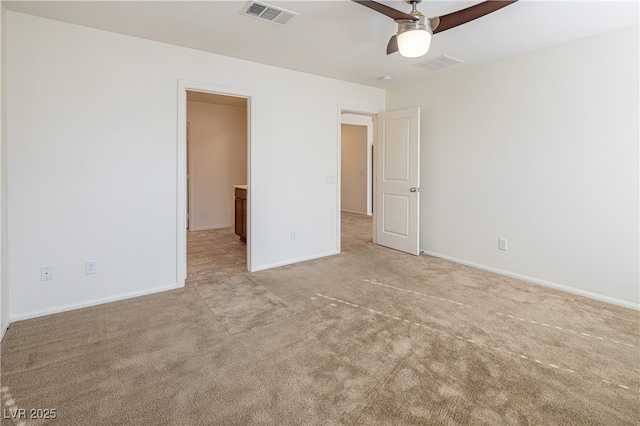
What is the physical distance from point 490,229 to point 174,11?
389 centimetres

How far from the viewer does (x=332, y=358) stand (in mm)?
2117

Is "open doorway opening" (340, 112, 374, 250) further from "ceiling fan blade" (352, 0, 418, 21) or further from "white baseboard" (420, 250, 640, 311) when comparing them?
"ceiling fan blade" (352, 0, 418, 21)

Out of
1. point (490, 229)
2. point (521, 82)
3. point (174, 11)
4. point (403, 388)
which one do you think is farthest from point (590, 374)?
point (174, 11)

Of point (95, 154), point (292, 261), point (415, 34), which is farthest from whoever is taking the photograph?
point (292, 261)

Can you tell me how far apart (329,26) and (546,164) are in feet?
8.48

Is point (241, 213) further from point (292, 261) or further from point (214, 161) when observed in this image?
point (214, 161)

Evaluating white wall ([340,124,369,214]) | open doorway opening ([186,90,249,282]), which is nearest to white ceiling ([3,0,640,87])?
open doorway opening ([186,90,249,282])

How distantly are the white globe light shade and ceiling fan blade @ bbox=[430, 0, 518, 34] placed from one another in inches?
7.5

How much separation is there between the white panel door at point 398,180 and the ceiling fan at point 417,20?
2.18m

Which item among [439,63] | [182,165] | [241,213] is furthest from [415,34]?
[241,213]

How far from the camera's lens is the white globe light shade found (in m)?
2.22

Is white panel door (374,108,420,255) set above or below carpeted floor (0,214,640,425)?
above

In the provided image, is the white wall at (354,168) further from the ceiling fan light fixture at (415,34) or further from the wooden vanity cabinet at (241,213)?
the ceiling fan light fixture at (415,34)

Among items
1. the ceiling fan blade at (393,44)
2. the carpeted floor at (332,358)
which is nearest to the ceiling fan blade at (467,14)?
the ceiling fan blade at (393,44)
